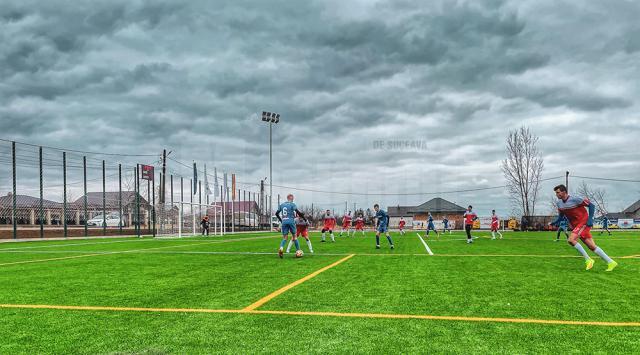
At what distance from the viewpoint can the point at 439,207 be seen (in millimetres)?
112000

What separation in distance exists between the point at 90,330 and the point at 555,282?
7.80m

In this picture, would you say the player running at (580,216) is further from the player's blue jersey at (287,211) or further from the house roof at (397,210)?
the house roof at (397,210)

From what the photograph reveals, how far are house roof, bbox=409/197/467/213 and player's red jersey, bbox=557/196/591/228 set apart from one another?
98712 millimetres

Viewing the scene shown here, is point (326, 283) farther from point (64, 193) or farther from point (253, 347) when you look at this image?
point (64, 193)

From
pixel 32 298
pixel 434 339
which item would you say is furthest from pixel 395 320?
pixel 32 298

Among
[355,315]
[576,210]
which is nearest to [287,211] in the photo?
[576,210]

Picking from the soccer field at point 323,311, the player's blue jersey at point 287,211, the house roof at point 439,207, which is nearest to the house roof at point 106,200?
the player's blue jersey at point 287,211

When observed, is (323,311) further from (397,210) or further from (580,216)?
(397,210)

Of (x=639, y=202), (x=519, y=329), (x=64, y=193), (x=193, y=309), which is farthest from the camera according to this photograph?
(x=639, y=202)

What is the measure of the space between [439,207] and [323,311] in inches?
4344

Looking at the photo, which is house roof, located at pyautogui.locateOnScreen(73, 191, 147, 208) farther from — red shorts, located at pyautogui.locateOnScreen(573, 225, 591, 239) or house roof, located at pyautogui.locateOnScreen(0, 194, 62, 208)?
red shorts, located at pyautogui.locateOnScreen(573, 225, 591, 239)

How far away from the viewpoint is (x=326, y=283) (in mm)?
8375

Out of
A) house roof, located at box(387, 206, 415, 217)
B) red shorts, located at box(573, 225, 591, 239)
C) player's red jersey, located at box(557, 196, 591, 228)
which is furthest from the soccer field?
house roof, located at box(387, 206, 415, 217)

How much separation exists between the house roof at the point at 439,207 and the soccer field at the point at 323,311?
102m
